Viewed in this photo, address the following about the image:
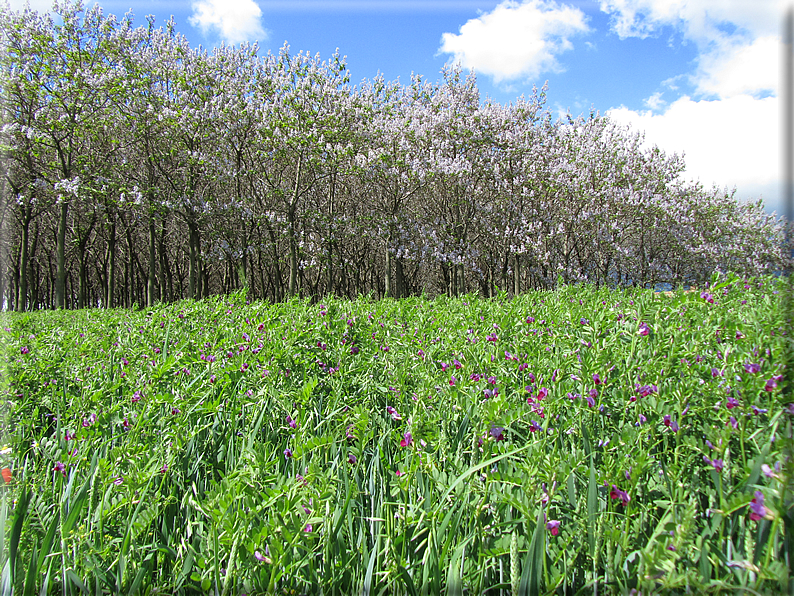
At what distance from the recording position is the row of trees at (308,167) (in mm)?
13289

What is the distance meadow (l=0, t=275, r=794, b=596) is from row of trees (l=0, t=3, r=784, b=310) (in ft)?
35.1

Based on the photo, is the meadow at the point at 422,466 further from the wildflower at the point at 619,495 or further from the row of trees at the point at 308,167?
the row of trees at the point at 308,167

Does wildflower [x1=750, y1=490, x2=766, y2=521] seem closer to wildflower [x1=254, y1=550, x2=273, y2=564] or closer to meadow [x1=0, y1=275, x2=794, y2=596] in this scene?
meadow [x1=0, y1=275, x2=794, y2=596]

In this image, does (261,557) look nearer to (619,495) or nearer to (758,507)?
(619,495)

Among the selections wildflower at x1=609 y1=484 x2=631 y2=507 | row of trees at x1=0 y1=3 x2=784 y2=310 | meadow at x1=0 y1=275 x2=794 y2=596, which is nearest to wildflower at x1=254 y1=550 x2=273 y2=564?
meadow at x1=0 y1=275 x2=794 y2=596

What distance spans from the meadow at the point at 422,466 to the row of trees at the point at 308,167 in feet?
35.1

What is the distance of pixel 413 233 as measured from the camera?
17438 mm

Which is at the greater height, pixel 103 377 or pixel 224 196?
pixel 224 196

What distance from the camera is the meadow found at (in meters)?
1.46

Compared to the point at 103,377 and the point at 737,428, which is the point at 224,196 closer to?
the point at 103,377

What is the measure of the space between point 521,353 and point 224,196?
1876 centimetres

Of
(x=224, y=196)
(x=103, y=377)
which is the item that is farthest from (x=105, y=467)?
(x=224, y=196)

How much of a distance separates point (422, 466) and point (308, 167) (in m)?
15.1

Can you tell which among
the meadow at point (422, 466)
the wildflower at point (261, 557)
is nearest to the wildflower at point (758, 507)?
the meadow at point (422, 466)
